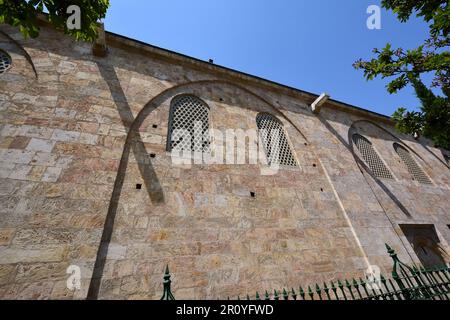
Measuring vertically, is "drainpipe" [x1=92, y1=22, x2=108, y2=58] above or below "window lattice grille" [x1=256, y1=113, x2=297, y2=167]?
above

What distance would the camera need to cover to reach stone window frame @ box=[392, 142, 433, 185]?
8.15 m

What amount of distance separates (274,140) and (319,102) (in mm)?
2804

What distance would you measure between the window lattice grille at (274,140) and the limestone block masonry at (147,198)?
30cm

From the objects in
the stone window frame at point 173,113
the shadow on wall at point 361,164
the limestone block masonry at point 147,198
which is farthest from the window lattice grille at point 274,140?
the shadow on wall at point 361,164

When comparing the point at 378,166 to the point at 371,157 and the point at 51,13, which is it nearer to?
the point at 371,157

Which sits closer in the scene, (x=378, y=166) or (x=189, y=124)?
(x=189, y=124)

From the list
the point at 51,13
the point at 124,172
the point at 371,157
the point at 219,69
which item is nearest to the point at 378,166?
the point at 371,157

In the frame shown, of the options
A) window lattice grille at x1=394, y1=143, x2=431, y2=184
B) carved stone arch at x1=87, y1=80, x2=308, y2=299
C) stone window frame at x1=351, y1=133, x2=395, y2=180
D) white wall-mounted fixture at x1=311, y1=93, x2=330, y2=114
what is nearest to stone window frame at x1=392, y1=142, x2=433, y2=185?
window lattice grille at x1=394, y1=143, x2=431, y2=184

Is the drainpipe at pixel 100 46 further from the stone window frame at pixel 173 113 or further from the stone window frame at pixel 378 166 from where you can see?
the stone window frame at pixel 378 166

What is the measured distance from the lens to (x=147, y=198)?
3908 millimetres

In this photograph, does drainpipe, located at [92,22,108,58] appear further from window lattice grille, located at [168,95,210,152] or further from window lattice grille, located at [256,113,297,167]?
window lattice grille, located at [256,113,297,167]

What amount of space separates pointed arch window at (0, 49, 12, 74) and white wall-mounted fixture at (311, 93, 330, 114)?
28.9 feet
